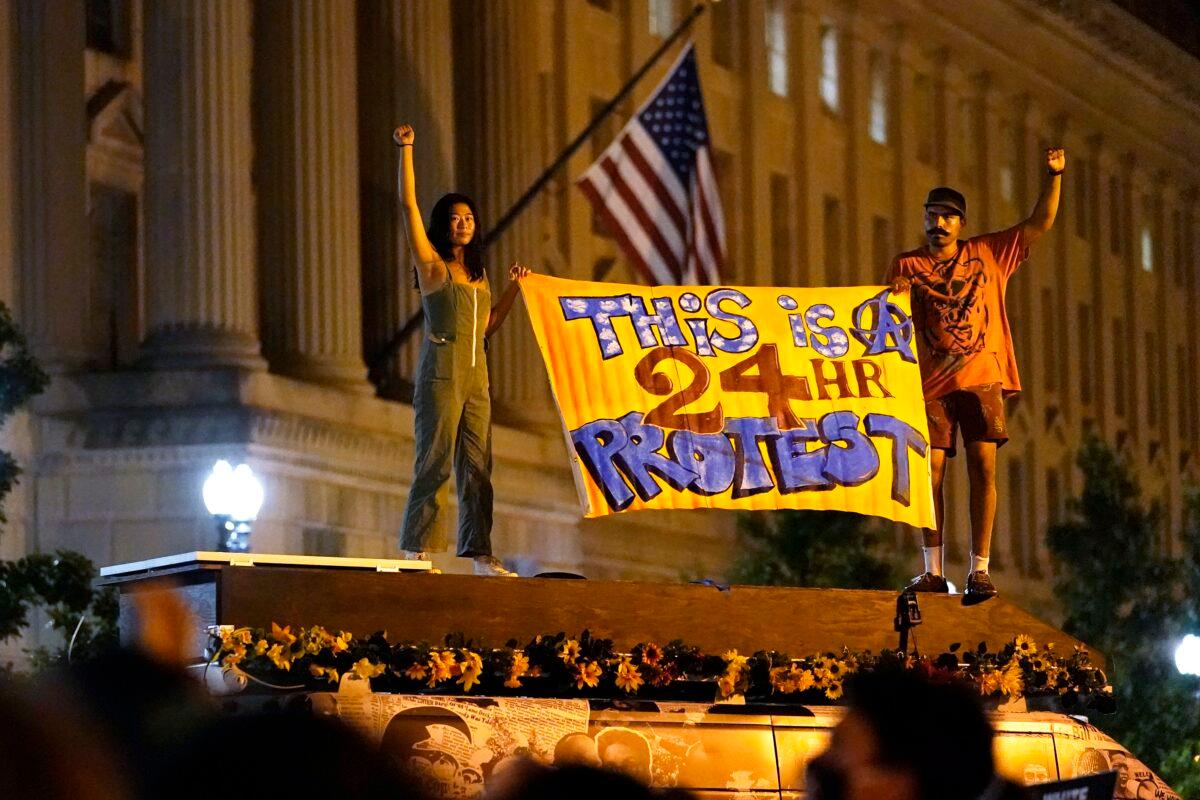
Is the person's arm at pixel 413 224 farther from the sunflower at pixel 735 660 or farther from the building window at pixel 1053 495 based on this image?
the building window at pixel 1053 495

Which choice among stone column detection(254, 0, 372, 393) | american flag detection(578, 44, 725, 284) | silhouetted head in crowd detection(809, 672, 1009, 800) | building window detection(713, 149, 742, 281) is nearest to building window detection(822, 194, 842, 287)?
building window detection(713, 149, 742, 281)

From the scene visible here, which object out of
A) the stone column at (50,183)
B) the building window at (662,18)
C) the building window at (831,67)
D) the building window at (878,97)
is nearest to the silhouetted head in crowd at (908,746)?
the stone column at (50,183)

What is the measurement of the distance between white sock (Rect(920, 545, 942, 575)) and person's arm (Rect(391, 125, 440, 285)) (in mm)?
2816

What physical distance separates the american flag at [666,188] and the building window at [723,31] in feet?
51.0

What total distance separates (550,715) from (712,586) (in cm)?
142

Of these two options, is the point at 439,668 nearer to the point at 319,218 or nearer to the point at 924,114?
the point at 319,218

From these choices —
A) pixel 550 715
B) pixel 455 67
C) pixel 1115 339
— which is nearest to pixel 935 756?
pixel 550 715

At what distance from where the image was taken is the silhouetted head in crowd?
5.76 m

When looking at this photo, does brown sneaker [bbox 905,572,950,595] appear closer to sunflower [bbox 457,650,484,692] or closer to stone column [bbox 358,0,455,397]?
sunflower [bbox 457,650,484,692]

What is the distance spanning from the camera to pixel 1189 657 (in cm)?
3378

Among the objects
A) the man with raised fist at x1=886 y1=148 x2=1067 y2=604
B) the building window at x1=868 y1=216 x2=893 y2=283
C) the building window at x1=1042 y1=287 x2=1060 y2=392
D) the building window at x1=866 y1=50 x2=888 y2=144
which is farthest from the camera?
the building window at x1=1042 y1=287 x2=1060 y2=392

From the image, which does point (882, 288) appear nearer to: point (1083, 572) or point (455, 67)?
point (455, 67)

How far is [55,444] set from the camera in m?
26.2

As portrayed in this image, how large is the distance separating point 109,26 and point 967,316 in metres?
18.9
